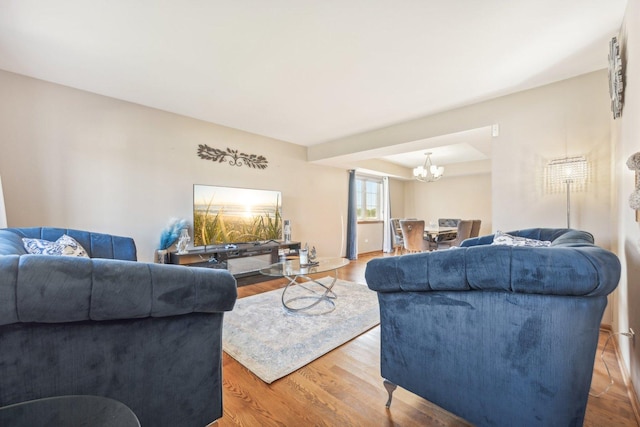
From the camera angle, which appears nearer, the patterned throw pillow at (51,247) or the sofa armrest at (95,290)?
the sofa armrest at (95,290)

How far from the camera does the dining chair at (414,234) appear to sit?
5.03 meters

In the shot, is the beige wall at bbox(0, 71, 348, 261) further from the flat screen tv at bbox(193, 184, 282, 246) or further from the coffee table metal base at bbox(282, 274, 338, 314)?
the coffee table metal base at bbox(282, 274, 338, 314)

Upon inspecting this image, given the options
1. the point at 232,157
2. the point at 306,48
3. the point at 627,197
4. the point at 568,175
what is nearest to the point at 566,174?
the point at 568,175

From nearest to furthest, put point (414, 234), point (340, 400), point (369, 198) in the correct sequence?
point (340, 400), point (414, 234), point (369, 198)

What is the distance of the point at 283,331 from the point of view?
2.38m

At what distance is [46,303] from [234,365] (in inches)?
57.1

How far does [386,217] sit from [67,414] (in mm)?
7371

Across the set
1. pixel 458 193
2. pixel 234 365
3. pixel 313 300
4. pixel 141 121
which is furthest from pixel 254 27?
pixel 458 193

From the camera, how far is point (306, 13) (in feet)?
6.05

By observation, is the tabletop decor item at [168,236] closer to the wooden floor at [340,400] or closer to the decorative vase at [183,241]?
the decorative vase at [183,241]

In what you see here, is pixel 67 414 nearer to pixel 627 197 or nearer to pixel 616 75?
pixel 627 197

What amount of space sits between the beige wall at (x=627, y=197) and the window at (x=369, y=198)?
17.1 feet

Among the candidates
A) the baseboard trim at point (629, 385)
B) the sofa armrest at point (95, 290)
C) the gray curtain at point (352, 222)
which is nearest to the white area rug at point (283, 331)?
the sofa armrest at point (95, 290)

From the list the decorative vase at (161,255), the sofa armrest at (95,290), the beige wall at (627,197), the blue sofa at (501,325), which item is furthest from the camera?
the decorative vase at (161,255)
